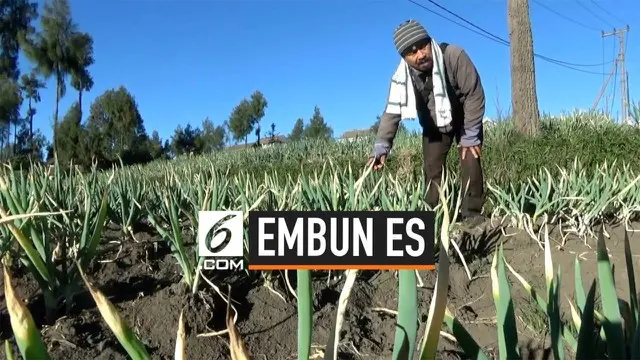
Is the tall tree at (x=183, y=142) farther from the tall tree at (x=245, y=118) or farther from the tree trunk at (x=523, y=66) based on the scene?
the tree trunk at (x=523, y=66)

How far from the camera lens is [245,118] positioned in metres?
27.1

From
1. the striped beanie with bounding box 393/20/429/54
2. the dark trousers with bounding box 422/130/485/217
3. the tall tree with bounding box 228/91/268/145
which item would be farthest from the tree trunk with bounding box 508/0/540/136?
the tall tree with bounding box 228/91/268/145

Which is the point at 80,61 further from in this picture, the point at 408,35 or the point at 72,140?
the point at 408,35

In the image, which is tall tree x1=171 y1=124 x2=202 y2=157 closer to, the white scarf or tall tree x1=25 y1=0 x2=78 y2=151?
tall tree x1=25 y1=0 x2=78 y2=151

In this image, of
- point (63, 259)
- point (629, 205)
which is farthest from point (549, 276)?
point (629, 205)

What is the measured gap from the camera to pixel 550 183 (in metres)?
2.37

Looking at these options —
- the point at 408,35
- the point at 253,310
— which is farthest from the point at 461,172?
the point at 253,310

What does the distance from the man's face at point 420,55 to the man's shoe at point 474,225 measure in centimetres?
82

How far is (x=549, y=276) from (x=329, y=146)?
8446 millimetres

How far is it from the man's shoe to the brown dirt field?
18 centimetres

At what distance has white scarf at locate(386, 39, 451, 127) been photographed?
2719mm

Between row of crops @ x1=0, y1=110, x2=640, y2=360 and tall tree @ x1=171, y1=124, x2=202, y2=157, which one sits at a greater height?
tall tree @ x1=171, y1=124, x2=202, y2=157

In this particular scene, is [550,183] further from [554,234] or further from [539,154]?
[539,154]

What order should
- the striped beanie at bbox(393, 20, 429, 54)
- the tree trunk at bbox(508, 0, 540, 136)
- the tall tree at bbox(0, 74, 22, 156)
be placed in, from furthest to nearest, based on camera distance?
the tall tree at bbox(0, 74, 22, 156)
the tree trunk at bbox(508, 0, 540, 136)
the striped beanie at bbox(393, 20, 429, 54)
